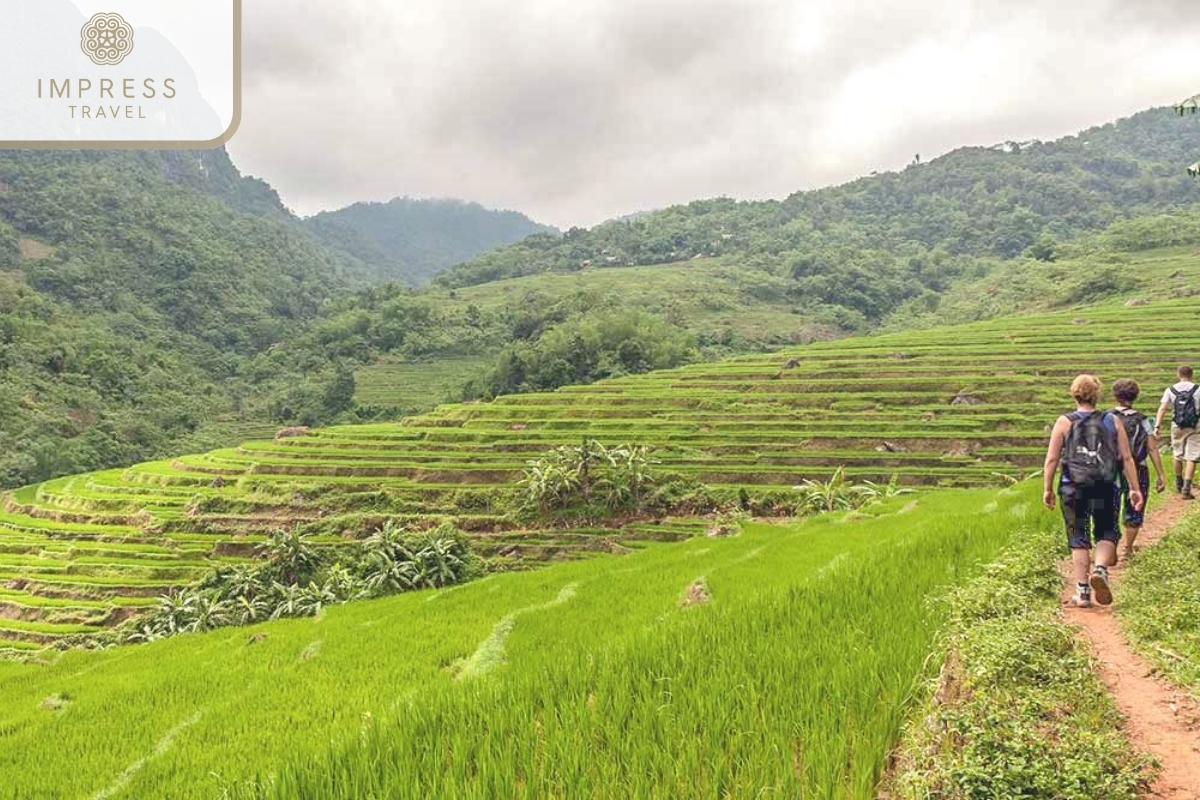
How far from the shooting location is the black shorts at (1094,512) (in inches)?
211

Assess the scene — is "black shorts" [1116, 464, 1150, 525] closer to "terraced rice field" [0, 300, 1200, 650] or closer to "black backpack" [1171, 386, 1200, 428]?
"black backpack" [1171, 386, 1200, 428]

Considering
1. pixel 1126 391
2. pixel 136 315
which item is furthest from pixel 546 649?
pixel 136 315

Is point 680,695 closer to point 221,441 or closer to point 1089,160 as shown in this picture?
point 221,441

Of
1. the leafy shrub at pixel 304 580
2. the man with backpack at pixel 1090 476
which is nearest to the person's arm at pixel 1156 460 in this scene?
the man with backpack at pixel 1090 476

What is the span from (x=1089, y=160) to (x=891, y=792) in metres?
201

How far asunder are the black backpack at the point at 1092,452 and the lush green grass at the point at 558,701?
1.18 meters

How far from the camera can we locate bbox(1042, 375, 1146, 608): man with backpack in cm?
530

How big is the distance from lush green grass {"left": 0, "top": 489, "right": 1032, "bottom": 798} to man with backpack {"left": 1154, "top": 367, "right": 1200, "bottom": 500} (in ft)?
7.05

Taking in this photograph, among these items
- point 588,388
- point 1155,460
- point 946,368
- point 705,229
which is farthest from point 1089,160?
point 1155,460

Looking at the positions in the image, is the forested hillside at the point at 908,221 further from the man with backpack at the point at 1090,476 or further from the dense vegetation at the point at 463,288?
the man with backpack at the point at 1090,476

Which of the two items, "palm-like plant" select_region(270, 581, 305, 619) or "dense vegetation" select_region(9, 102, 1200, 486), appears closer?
"palm-like plant" select_region(270, 581, 305, 619)

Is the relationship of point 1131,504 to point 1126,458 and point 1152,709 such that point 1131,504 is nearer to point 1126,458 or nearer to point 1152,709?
point 1126,458

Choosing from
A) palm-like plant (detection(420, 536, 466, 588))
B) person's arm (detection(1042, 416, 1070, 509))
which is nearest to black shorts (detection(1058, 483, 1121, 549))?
person's arm (detection(1042, 416, 1070, 509))

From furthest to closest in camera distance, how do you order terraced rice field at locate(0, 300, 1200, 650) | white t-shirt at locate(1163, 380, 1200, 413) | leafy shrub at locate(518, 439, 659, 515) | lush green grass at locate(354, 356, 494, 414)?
lush green grass at locate(354, 356, 494, 414)
leafy shrub at locate(518, 439, 659, 515)
terraced rice field at locate(0, 300, 1200, 650)
white t-shirt at locate(1163, 380, 1200, 413)
